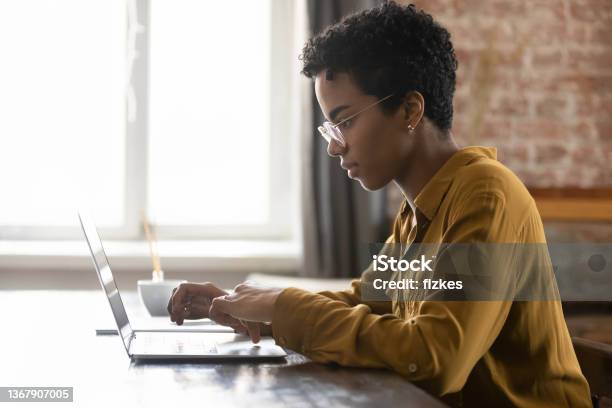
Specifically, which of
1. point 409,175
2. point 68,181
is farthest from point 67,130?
point 409,175

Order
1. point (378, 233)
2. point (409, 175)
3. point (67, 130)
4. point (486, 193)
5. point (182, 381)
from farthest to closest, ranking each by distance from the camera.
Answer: point (67, 130) < point (378, 233) < point (409, 175) < point (486, 193) < point (182, 381)

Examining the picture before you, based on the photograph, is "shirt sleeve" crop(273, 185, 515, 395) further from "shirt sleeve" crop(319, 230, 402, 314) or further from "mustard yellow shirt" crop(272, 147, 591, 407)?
"shirt sleeve" crop(319, 230, 402, 314)

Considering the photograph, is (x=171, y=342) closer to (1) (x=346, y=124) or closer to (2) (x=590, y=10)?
(1) (x=346, y=124)

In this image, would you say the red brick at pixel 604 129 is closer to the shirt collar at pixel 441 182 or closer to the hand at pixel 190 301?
the shirt collar at pixel 441 182

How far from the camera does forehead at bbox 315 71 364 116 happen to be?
1396 millimetres

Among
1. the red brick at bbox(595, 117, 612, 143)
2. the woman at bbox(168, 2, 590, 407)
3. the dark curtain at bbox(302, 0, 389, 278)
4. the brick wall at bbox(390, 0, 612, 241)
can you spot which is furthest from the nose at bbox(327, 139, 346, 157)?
the red brick at bbox(595, 117, 612, 143)

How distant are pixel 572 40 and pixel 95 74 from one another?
1968 mm

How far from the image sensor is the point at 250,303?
4.03ft

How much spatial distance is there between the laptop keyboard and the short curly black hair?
487 millimetres

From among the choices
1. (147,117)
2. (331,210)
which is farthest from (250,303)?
(147,117)

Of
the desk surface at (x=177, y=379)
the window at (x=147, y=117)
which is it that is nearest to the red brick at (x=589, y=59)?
the window at (x=147, y=117)

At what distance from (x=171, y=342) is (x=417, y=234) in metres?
0.43

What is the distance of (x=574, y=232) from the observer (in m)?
3.29

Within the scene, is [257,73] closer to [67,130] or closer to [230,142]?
[230,142]
